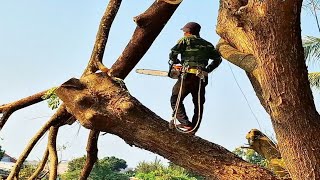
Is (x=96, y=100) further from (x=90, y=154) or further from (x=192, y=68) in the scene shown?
(x=90, y=154)

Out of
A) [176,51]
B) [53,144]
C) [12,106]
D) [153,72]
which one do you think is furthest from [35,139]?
[176,51]

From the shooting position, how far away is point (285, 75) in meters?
2.85

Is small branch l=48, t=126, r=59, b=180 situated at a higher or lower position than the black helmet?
lower

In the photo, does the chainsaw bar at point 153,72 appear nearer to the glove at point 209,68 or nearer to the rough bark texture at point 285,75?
the glove at point 209,68

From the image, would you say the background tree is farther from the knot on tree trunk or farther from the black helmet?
the black helmet

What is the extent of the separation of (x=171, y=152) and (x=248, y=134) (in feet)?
3.52

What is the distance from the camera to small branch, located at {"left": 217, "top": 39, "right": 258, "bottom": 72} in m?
4.22

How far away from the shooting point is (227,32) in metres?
4.45

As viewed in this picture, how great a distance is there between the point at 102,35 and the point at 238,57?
1.17 m

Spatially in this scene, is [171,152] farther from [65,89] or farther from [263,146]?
[263,146]

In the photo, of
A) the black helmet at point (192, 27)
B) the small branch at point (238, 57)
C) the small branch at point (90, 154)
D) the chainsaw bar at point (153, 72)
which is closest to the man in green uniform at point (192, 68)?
the black helmet at point (192, 27)

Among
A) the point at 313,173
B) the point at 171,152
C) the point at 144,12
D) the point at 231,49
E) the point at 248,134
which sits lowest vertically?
the point at 313,173

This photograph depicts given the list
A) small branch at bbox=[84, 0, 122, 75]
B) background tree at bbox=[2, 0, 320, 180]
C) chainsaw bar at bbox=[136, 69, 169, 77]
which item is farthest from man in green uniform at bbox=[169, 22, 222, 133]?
small branch at bbox=[84, 0, 122, 75]

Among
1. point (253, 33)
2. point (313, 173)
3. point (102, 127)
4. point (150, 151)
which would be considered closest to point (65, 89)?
point (102, 127)
